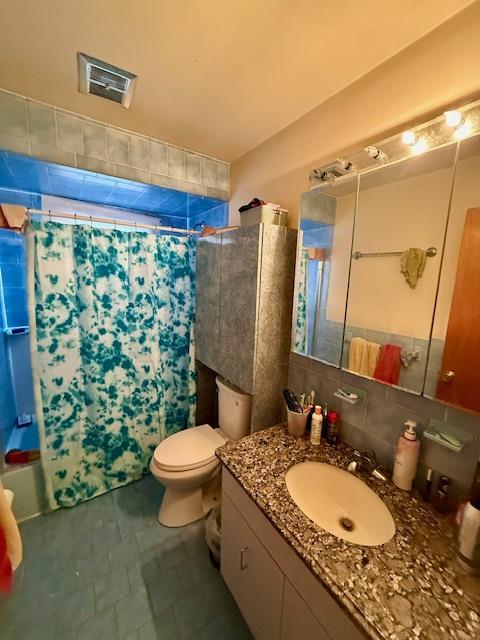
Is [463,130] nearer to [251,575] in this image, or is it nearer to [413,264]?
[413,264]

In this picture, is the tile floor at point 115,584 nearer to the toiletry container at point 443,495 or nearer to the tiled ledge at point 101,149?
the toiletry container at point 443,495

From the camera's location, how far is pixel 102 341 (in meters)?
1.76

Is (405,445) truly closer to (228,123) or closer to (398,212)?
(398,212)

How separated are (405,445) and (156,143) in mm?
2183

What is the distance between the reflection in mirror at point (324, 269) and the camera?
1247mm

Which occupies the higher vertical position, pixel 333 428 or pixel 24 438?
pixel 333 428

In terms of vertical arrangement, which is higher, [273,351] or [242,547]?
[273,351]

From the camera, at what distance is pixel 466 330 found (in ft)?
2.87

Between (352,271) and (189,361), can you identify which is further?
(189,361)

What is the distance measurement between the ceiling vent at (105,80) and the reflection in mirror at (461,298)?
1.45 meters

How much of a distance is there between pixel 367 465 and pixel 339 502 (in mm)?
189

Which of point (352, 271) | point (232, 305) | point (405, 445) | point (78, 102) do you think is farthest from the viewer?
point (232, 305)

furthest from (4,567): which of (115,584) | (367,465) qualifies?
(367,465)

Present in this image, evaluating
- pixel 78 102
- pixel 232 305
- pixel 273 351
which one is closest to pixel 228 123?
pixel 78 102
